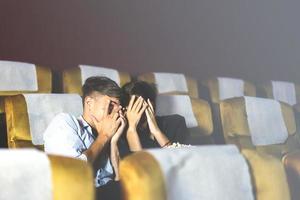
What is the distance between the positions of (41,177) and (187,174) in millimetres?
163

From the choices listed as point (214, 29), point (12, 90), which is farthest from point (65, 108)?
point (214, 29)

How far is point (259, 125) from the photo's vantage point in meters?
1.26

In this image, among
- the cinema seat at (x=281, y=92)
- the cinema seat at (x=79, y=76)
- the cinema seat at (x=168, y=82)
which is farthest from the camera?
the cinema seat at (x=281, y=92)

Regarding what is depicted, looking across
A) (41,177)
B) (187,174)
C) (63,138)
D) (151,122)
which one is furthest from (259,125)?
(41,177)

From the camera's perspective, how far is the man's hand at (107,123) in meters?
1.03

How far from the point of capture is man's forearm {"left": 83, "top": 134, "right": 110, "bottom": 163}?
0.93 metres

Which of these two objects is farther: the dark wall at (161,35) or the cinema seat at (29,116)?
the dark wall at (161,35)

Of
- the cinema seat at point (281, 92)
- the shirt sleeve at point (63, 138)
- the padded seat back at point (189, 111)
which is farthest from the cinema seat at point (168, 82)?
the shirt sleeve at point (63, 138)

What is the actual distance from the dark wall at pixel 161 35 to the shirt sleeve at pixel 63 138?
2.59 feet

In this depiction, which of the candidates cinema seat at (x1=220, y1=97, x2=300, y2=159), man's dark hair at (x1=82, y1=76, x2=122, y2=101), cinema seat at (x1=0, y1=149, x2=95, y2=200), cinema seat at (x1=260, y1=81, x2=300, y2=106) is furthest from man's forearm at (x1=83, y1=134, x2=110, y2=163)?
cinema seat at (x1=260, y1=81, x2=300, y2=106)

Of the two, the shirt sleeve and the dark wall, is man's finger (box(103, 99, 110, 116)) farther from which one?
the dark wall

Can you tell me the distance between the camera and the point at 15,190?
0.41 meters

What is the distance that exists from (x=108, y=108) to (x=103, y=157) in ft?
0.40

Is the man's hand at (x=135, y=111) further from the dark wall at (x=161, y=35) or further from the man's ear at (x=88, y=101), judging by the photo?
the dark wall at (x=161, y=35)
